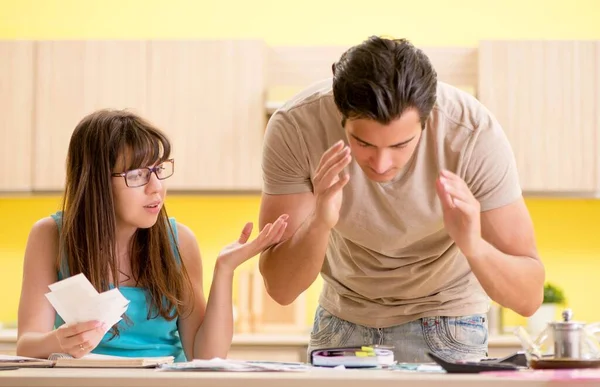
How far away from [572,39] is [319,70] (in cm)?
125

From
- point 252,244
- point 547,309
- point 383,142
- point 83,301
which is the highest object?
point 383,142

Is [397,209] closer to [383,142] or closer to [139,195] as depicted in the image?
[383,142]

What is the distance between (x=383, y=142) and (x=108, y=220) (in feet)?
2.82

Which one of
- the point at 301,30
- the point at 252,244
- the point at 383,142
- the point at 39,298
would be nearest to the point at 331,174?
the point at 383,142

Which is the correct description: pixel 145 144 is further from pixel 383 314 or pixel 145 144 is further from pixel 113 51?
pixel 113 51

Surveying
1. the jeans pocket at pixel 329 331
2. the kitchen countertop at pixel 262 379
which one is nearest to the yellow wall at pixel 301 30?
the jeans pocket at pixel 329 331

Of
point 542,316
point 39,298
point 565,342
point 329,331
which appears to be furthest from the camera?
point 542,316

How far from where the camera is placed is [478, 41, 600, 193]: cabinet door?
13.4 ft

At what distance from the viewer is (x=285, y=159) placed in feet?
7.00

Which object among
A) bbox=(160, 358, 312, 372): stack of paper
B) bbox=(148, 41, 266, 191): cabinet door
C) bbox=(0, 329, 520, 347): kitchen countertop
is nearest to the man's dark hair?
bbox=(160, 358, 312, 372): stack of paper

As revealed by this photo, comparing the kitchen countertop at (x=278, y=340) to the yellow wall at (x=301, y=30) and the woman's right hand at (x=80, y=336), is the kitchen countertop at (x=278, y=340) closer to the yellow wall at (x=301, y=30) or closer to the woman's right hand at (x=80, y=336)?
the yellow wall at (x=301, y=30)

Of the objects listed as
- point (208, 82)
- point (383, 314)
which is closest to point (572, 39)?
point (208, 82)

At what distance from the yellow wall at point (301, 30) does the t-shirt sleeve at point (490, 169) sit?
2.46 m

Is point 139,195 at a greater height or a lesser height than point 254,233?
greater
